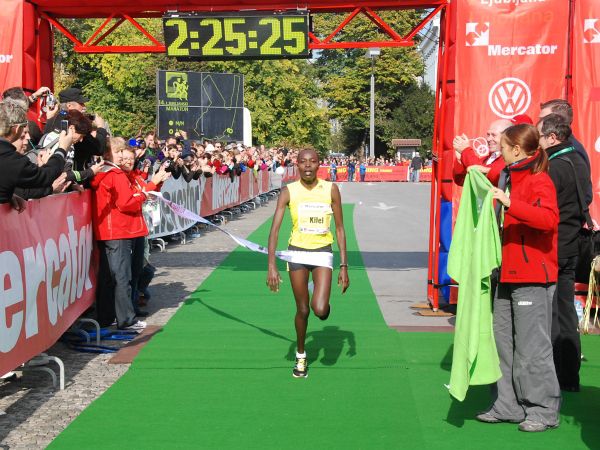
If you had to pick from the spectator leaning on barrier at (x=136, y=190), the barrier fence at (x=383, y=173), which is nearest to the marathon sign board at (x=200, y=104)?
the spectator leaning on barrier at (x=136, y=190)

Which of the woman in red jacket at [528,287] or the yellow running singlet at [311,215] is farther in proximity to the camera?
the yellow running singlet at [311,215]

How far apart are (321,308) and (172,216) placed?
10441mm

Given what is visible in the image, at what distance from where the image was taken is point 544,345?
215 inches

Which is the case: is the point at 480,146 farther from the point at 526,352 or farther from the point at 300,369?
the point at 526,352

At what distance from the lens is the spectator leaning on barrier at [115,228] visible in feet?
27.8

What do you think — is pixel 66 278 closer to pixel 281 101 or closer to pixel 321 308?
pixel 321 308

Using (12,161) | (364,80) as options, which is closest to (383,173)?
(364,80)

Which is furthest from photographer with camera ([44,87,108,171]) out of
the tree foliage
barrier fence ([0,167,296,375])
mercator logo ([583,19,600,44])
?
the tree foliage

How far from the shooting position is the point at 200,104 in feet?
102

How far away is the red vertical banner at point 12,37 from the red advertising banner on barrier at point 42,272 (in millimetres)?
2853

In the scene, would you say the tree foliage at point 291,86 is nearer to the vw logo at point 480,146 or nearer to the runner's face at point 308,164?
the vw logo at point 480,146

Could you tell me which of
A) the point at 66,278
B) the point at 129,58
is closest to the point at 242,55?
the point at 66,278

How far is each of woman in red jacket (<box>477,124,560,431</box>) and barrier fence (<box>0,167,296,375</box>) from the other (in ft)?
10.9

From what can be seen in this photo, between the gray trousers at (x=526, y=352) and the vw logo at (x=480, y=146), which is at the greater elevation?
the vw logo at (x=480, y=146)
